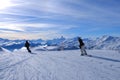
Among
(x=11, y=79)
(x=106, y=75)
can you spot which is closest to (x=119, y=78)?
(x=106, y=75)

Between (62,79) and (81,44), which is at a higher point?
(81,44)

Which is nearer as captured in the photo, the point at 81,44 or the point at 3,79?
the point at 3,79

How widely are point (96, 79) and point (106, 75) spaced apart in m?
1.16

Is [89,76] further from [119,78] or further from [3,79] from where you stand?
[3,79]

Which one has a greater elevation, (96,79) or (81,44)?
(81,44)

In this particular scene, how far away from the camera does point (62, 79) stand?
491 inches

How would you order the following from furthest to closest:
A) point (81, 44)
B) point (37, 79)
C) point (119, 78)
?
point (81, 44), point (37, 79), point (119, 78)

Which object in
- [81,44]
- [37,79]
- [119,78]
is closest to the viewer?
[119,78]

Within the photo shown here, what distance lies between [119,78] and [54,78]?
3.48 meters

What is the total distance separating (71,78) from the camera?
41.4 feet

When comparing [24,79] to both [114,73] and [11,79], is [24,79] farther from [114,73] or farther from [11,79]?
[114,73]

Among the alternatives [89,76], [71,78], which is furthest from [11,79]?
[89,76]

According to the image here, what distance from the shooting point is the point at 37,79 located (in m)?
12.8

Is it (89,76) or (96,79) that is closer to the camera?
(96,79)
